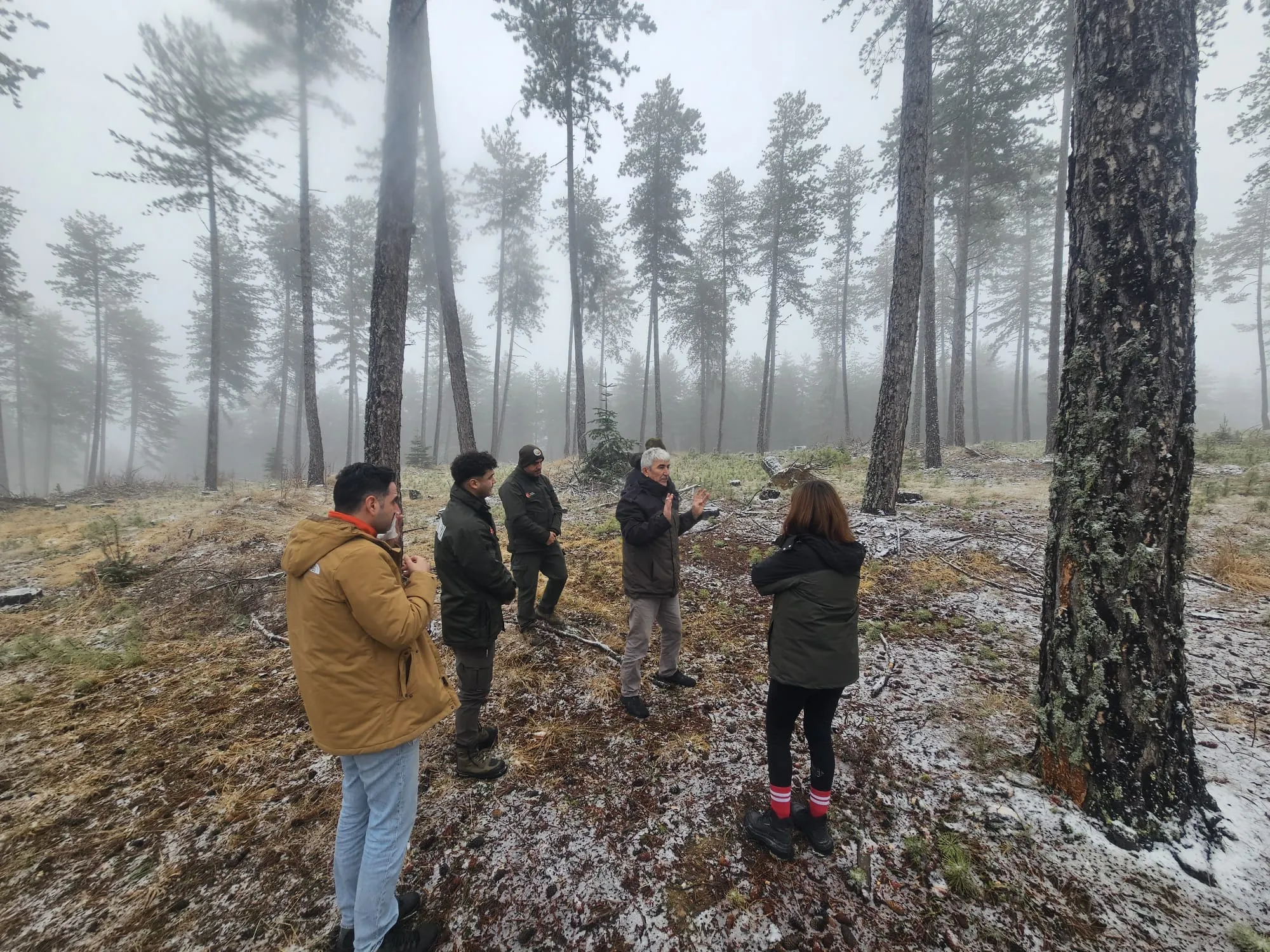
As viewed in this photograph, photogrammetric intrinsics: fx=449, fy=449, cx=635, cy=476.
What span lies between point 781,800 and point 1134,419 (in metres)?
2.91

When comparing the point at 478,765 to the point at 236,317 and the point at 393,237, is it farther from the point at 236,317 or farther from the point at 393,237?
the point at 236,317

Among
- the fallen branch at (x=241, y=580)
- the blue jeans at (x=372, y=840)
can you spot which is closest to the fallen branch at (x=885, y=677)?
the blue jeans at (x=372, y=840)

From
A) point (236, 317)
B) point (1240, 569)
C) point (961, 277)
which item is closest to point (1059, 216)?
point (961, 277)

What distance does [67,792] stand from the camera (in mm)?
3150

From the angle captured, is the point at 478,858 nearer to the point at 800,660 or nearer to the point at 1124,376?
the point at 800,660

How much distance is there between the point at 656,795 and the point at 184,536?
1043 cm

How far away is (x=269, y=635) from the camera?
541 cm

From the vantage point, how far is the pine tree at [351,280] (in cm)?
2198

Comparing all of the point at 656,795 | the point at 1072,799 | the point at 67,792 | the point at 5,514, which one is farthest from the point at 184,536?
the point at 1072,799

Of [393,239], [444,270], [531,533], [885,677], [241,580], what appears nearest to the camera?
[885,677]

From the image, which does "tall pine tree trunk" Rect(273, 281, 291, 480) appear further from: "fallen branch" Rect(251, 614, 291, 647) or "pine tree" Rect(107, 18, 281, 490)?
"fallen branch" Rect(251, 614, 291, 647)

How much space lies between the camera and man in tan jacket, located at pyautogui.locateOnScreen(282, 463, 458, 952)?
6.45 ft

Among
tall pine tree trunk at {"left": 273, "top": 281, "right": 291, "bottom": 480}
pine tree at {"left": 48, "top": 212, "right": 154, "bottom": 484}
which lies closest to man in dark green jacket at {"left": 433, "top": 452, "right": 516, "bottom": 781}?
tall pine tree trunk at {"left": 273, "top": 281, "right": 291, "bottom": 480}

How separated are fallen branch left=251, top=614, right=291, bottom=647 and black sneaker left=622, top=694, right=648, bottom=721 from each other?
4143 mm
